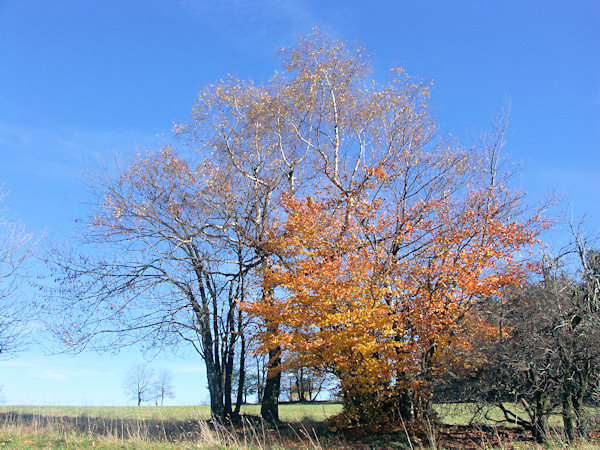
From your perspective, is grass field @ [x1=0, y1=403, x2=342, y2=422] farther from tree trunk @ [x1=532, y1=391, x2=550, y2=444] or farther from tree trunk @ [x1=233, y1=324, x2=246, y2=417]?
tree trunk @ [x1=532, y1=391, x2=550, y2=444]

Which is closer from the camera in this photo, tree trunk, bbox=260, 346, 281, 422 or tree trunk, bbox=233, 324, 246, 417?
tree trunk, bbox=260, 346, 281, 422

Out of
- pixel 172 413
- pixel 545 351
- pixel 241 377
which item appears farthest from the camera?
pixel 172 413

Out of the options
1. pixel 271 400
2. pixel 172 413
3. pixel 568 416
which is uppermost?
pixel 271 400

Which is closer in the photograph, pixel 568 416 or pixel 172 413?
pixel 568 416

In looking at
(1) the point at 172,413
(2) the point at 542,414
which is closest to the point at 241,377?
(1) the point at 172,413

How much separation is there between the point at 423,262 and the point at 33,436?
1201cm

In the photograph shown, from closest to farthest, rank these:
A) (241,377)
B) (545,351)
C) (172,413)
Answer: (545,351) < (241,377) < (172,413)

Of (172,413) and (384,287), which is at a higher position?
(384,287)

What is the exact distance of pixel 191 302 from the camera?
17719mm

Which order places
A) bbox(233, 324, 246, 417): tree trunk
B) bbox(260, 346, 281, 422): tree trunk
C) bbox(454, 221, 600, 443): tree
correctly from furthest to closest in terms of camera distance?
bbox(233, 324, 246, 417): tree trunk
bbox(260, 346, 281, 422): tree trunk
bbox(454, 221, 600, 443): tree

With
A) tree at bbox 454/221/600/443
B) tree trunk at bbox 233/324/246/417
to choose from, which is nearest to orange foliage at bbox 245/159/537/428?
tree at bbox 454/221/600/443

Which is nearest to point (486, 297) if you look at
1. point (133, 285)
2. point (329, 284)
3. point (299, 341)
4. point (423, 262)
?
point (423, 262)

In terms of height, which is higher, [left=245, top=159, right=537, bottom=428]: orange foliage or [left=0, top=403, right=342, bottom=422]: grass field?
[left=245, top=159, right=537, bottom=428]: orange foliage

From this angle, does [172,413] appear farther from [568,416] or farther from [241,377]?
[568,416]
